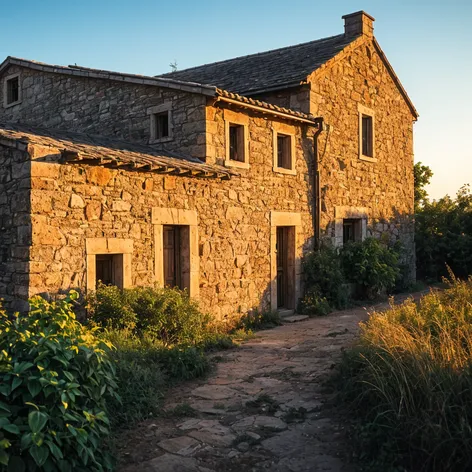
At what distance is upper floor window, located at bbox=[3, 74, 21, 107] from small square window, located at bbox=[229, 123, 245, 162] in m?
6.71

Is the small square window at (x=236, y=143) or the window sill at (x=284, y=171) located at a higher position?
the small square window at (x=236, y=143)

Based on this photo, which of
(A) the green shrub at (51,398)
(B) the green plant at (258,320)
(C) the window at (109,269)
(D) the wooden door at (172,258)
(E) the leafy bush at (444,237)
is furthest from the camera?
(E) the leafy bush at (444,237)

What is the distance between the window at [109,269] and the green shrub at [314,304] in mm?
4839

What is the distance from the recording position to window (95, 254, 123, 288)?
813cm

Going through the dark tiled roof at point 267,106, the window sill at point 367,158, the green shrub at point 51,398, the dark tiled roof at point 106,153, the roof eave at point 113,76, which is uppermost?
the roof eave at point 113,76

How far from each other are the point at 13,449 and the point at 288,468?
2.09 meters

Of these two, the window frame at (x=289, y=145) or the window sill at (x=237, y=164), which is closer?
the window sill at (x=237, y=164)

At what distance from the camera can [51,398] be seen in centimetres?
386

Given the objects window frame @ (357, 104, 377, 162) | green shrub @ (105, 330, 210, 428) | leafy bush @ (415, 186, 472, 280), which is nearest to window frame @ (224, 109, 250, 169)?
green shrub @ (105, 330, 210, 428)

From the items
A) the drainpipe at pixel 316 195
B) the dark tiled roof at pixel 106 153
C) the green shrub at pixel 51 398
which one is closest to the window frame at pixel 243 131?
the dark tiled roof at pixel 106 153

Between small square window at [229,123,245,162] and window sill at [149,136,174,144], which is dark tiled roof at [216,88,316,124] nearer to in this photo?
small square window at [229,123,245,162]

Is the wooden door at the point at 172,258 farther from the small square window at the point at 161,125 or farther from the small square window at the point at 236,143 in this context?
the small square window at the point at 161,125

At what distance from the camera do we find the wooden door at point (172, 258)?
9.22 metres

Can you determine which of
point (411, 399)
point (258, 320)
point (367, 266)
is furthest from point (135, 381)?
point (367, 266)
